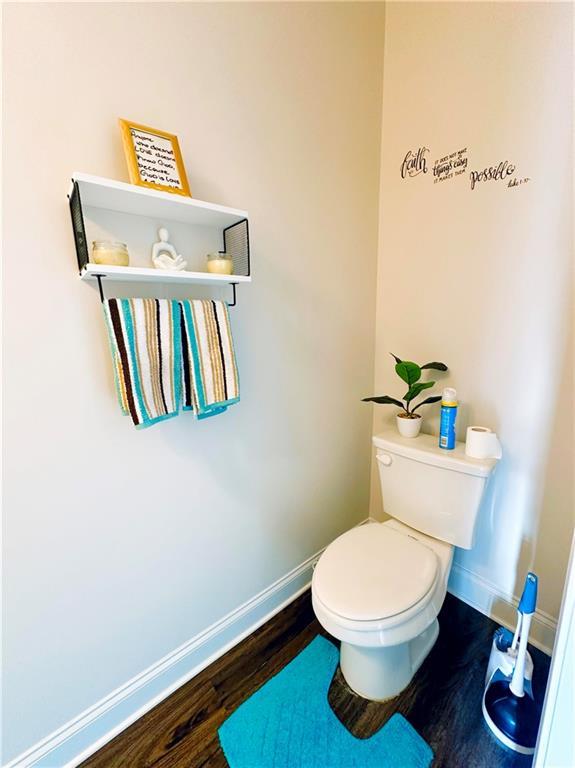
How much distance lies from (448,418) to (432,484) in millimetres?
262

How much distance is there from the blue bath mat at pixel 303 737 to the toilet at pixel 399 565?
0.38 ft

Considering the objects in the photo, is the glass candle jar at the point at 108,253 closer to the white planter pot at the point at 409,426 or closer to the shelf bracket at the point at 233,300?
the shelf bracket at the point at 233,300

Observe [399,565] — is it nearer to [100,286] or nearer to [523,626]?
[523,626]

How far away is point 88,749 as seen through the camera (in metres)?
1.00

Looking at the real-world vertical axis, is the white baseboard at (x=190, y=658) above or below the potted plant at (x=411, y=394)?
below

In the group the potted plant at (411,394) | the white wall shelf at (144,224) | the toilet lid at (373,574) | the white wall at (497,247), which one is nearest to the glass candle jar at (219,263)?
the white wall shelf at (144,224)

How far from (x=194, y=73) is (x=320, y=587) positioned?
5.25 ft

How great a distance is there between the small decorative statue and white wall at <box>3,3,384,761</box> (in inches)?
7.3

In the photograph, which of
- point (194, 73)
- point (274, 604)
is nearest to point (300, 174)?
point (194, 73)

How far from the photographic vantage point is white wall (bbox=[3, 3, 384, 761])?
0.77m

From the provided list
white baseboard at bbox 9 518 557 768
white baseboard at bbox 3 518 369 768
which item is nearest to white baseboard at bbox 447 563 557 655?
white baseboard at bbox 9 518 557 768

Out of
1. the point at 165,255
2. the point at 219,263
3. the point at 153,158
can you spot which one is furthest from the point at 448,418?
the point at 153,158

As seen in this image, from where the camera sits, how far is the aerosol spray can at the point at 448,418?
1.22 m

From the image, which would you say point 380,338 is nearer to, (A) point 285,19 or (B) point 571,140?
(B) point 571,140
